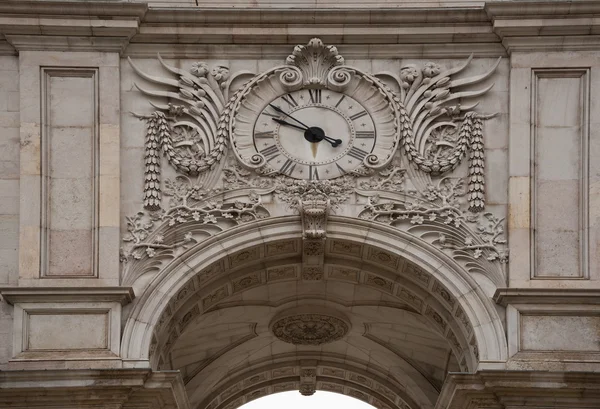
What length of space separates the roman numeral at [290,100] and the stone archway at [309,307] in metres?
1.65

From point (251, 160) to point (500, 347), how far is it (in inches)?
167

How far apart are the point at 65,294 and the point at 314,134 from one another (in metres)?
4.04

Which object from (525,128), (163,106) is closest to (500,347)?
(525,128)

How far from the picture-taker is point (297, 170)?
26766mm

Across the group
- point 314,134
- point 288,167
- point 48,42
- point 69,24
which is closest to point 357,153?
point 314,134

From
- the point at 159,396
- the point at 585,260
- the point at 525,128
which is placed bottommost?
the point at 159,396

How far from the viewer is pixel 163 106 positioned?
26984 mm

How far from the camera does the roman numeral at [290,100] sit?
2706cm

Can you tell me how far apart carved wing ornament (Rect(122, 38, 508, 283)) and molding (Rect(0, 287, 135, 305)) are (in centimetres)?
66

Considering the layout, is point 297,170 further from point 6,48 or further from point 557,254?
point 6,48

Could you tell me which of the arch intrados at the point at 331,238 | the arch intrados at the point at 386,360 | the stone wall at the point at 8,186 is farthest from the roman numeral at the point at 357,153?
the arch intrados at the point at 386,360

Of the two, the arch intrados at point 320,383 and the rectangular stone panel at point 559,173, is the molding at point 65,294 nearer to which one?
the rectangular stone panel at point 559,173

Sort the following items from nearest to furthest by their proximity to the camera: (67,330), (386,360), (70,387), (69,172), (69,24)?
(70,387) → (67,330) → (69,172) → (69,24) → (386,360)

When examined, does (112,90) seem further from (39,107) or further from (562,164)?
(562,164)
